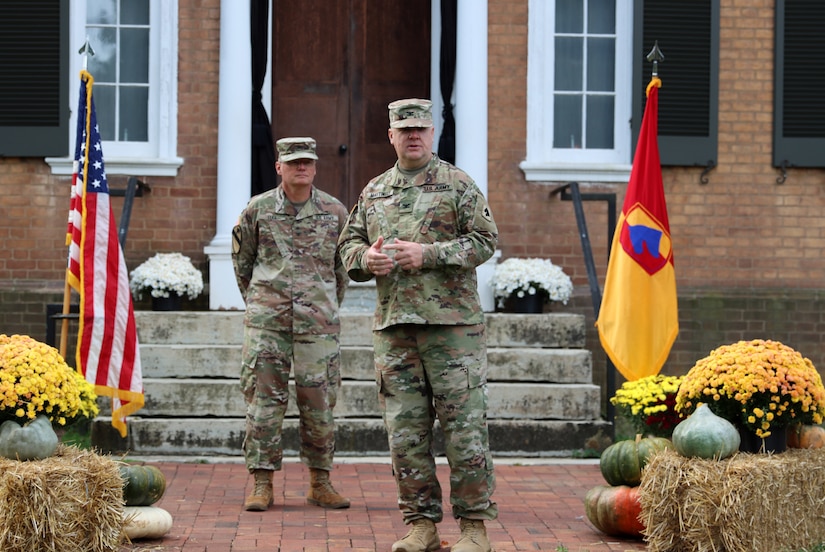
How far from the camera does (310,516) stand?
6.80 meters

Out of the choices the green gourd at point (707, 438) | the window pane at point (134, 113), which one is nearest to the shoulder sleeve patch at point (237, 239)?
the green gourd at point (707, 438)

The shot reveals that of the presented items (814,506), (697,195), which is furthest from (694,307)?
(814,506)

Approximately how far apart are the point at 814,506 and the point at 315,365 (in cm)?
273

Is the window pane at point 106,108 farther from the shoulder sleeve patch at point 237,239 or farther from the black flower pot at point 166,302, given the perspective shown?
the shoulder sleeve patch at point 237,239

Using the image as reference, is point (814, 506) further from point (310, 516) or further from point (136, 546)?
point (136, 546)

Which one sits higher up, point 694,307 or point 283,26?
point 283,26

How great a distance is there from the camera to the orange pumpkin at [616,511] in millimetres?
6230

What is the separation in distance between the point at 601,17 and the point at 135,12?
13.2ft

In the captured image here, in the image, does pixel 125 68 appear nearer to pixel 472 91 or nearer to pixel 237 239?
pixel 472 91

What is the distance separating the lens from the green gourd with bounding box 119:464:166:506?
20.5ft

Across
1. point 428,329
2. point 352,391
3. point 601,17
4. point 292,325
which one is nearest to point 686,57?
point 601,17

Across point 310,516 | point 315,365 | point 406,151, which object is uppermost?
point 406,151

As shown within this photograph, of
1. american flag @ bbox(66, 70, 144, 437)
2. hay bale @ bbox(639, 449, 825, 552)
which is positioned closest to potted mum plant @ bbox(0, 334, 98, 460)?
american flag @ bbox(66, 70, 144, 437)

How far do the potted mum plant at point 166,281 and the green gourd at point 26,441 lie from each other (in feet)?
14.5
